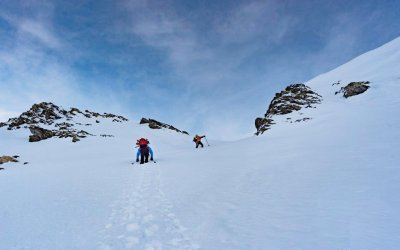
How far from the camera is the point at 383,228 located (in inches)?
162

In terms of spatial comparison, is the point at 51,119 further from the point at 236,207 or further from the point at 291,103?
the point at 236,207

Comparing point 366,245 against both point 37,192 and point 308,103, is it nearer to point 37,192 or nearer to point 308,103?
point 37,192

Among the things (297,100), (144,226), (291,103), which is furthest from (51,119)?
(144,226)

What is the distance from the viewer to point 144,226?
19.1ft

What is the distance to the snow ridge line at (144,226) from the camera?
4855 mm

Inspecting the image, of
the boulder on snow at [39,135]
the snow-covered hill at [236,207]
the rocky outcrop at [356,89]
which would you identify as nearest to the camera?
the snow-covered hill at [236,207]

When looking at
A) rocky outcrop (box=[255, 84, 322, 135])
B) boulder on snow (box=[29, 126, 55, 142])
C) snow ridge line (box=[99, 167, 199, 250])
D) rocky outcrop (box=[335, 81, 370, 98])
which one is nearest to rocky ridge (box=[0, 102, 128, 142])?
boulder on snow (box=[29, 126, 55, 142])

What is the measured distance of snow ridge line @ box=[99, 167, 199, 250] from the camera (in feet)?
15.9

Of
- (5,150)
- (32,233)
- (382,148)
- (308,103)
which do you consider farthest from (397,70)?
(5,150)

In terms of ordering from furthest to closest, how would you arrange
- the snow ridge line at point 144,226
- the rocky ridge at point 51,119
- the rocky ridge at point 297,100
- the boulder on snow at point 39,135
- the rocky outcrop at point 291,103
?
the rocky ridge at point 51,119, the rocky outcrop at point 291,103, the boulder on snow at point 39,135, the rocky ridge at point 297,100, the snow ridge line at point 144,226

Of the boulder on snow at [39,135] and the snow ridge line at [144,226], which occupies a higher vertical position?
the boulder on snow at [39,135]

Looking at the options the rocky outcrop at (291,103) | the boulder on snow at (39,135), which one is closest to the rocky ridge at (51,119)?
the boulder on snow at (39,135)

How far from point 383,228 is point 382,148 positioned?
20.9 feet

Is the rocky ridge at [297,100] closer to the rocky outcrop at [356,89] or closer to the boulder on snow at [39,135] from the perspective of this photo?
the rocky outcrop at [356,89]
